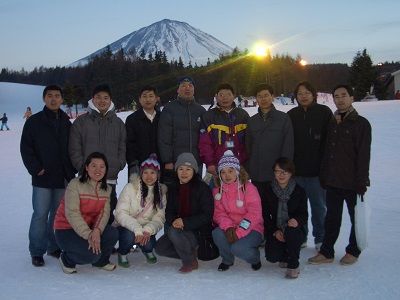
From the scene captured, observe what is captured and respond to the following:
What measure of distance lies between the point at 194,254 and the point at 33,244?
5.67 feet

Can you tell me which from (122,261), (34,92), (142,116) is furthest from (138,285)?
(34,92)

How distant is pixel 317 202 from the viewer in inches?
190

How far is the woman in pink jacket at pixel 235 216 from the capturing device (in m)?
4.12

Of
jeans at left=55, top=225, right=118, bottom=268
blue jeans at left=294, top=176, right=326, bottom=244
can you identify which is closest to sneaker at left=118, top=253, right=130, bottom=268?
jeans at left=55, top=225, right=118, bottom=268

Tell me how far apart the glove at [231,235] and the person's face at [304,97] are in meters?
1.69

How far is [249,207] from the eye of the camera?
429 cm

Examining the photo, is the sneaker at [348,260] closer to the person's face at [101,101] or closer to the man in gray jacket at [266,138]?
the man in gray jacket at [266,138]

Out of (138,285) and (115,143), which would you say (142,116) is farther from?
(138,285)

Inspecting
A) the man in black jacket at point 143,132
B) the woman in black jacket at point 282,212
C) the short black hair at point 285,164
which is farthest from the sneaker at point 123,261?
the short black hair at point 285,164

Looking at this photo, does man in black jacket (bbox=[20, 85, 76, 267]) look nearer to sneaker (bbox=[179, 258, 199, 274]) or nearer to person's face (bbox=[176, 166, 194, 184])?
person's face (bbox=[176, 166, 194, 184])

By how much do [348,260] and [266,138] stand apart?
5.07 feet

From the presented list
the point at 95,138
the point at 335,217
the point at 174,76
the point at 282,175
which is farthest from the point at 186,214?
the point at 174,76

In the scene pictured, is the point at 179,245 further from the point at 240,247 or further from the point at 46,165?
the point at 46,165

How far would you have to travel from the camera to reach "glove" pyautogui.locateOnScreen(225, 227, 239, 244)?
412 centimetres
